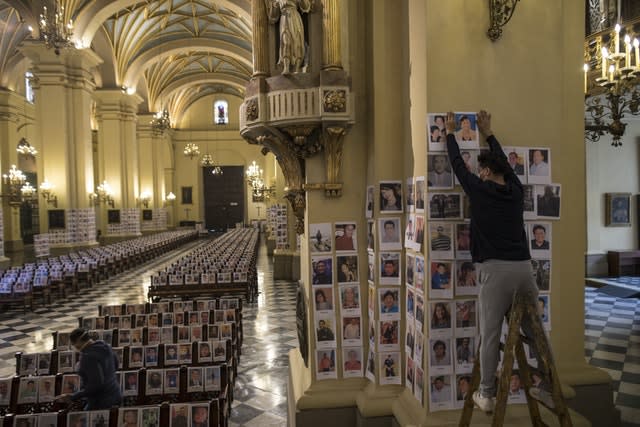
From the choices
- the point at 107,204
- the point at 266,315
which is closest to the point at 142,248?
the point at 107,204

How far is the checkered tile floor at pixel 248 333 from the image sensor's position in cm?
519

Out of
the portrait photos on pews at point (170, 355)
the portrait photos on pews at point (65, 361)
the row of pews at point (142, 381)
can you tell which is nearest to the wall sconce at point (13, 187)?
the row of pews at point (142, 381)

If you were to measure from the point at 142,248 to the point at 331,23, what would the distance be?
17.9m

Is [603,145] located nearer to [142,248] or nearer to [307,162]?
[307,162]

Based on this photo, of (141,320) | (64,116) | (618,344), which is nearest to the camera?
(141,320)

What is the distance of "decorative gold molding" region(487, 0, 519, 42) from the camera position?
2.91 metres

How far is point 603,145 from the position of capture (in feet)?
43.4

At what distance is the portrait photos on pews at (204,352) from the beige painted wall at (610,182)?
40.4 ft

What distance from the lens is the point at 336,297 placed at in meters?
3.76

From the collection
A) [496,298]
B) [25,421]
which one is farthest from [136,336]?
[496,298]

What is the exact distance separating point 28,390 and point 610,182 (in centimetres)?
1492

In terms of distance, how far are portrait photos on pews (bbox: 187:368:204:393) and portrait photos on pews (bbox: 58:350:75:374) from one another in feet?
5.06

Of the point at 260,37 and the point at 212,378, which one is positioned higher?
the point at 260,37

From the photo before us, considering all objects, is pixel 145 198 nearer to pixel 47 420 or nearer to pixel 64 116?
pixel 64 116
